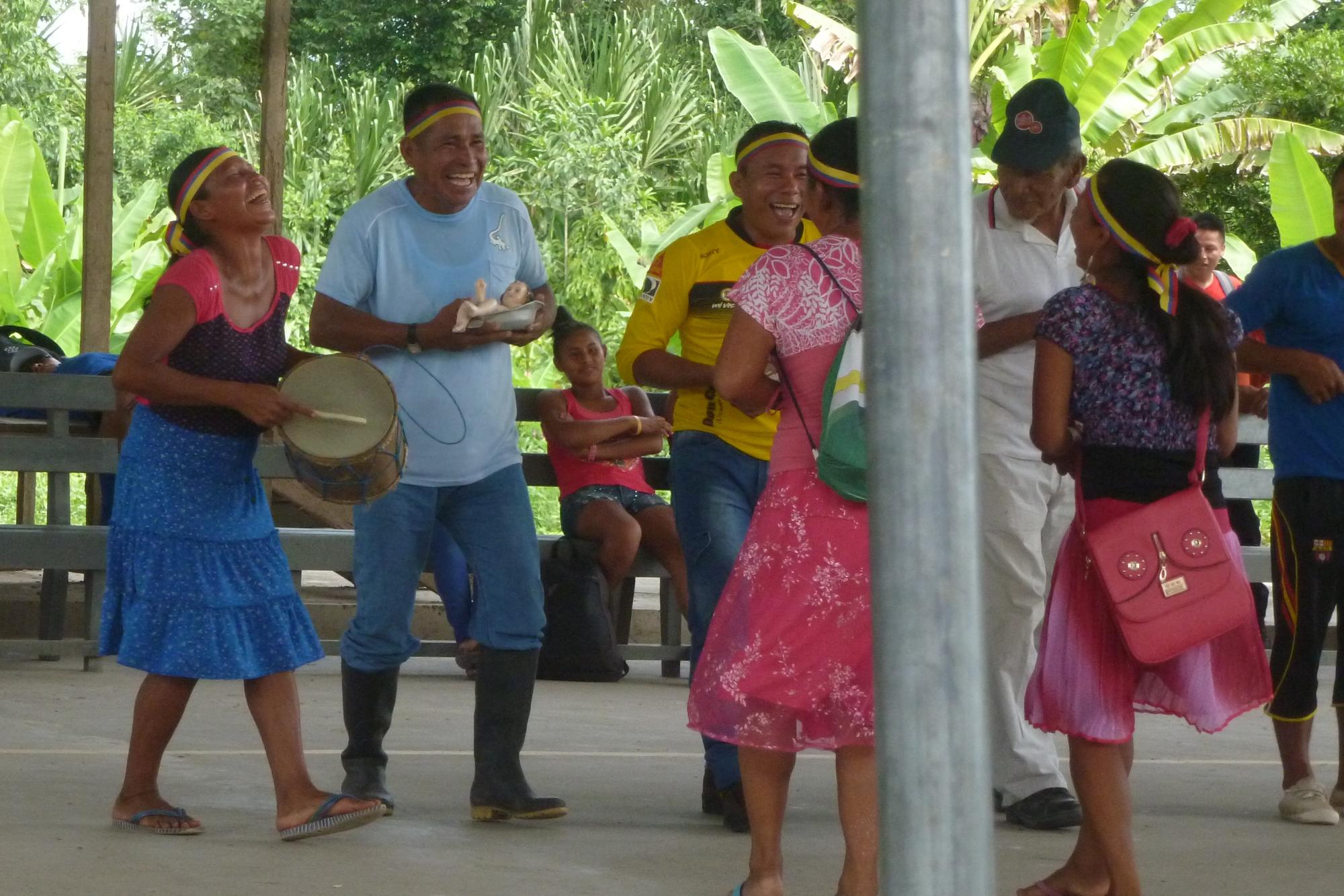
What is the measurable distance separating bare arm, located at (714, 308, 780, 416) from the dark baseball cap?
1.39m

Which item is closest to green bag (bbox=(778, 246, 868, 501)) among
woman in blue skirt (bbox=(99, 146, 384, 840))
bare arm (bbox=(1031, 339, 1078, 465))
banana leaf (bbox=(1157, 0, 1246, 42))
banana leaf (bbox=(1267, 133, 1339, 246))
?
bare arm (bbox=(1031, 339, 1078, 465))

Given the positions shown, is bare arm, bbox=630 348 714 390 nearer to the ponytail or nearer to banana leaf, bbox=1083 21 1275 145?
the ponytail

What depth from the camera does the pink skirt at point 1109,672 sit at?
160 inches

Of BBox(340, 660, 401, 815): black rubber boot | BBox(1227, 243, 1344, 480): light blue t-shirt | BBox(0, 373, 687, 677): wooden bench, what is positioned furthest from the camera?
BBox(0, 373, 687, 677): wooden bench

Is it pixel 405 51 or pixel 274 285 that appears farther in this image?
pixel 405 51

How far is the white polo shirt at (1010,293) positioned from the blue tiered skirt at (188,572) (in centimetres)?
212

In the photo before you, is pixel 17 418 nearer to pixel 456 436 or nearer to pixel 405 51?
pixel 456 436

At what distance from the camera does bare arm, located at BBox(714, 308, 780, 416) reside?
405 centimetres

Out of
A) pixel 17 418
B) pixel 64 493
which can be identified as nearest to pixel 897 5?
pixel 64 493

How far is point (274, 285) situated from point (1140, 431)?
2.39 meters

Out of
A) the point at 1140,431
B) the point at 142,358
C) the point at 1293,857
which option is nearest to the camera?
the point at 1140,431

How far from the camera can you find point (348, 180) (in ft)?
82.8

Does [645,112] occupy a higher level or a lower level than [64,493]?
higher

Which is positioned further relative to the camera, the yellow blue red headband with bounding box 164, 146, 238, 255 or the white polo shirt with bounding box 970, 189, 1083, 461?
the white polo shirt with bounding box 970, 189, 1083, 461
